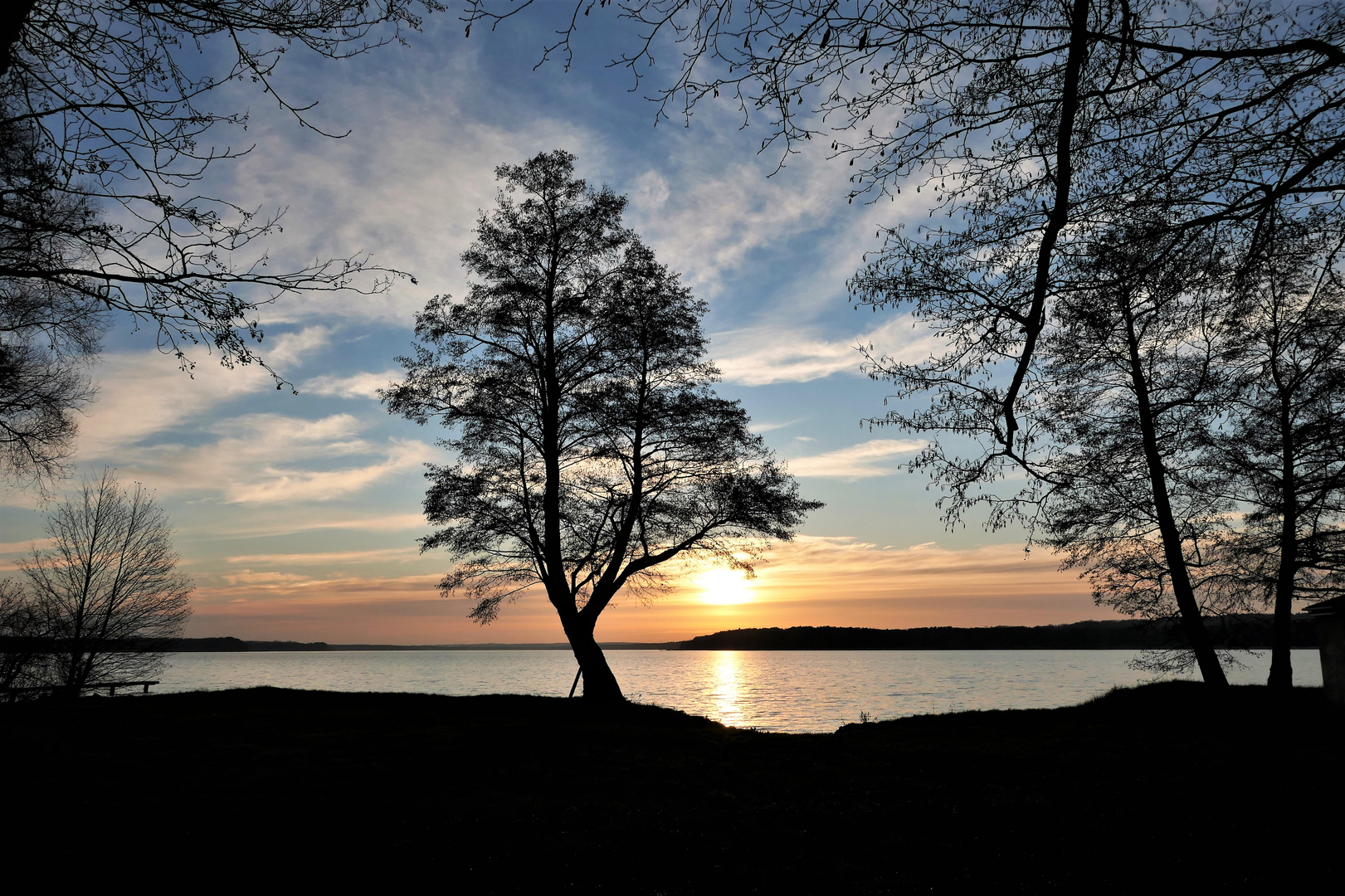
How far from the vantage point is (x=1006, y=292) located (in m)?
6.39

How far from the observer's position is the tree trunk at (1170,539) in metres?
18.9

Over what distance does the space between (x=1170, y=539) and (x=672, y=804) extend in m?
16.2

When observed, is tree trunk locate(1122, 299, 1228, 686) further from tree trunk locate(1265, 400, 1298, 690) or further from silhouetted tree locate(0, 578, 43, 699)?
silhouetted tree locate(0, 578, 43, 699)

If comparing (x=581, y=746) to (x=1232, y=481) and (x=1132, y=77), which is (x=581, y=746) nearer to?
(x=1132, y=77)

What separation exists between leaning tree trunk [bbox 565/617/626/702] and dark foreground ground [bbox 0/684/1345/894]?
4255 millimetres

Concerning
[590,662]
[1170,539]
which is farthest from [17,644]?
[1170,539]

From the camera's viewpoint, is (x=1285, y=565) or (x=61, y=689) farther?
(x=61, y=689)

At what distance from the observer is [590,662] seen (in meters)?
21.4

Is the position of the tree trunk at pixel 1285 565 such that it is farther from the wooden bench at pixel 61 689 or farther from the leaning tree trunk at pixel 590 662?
the wooden bench at pixel 61 689

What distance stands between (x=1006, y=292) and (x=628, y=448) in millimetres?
16109

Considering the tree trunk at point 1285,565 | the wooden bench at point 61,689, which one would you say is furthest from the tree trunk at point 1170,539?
the wooden bench at point 61,689

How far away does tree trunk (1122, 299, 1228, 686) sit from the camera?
18.9m

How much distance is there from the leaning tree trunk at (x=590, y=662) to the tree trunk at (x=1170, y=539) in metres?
A: 15.4

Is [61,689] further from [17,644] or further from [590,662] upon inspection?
[590,662]
